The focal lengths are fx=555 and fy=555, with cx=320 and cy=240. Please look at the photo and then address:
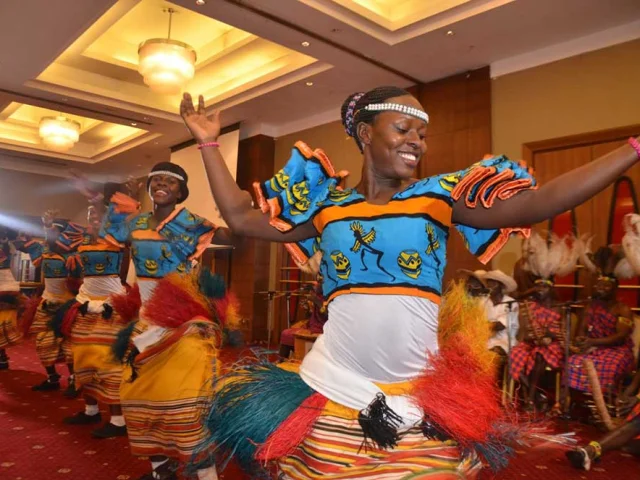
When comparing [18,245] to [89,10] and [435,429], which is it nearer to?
[89,10]

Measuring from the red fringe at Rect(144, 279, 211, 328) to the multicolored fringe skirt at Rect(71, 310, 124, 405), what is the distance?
4.17 ft

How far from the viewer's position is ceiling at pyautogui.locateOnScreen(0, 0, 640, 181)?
5.35 meters

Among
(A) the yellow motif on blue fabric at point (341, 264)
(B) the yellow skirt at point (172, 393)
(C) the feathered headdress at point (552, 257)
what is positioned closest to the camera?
(A) the yellow motif on blue fabric at point (341, 264)

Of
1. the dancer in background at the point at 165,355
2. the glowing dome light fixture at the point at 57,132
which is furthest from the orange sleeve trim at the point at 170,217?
the glowing dome light fixture at the point at 57,132

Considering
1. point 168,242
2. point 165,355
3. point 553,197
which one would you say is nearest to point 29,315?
point 168,242

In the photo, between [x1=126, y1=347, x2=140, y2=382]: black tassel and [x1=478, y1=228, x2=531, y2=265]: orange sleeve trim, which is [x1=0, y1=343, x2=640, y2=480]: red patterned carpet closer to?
[x1=126, y1=347, x2=140, y2=382]: black tassel

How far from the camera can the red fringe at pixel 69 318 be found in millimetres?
4488

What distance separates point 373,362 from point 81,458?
2.78m

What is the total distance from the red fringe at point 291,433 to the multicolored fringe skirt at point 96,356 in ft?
9.34

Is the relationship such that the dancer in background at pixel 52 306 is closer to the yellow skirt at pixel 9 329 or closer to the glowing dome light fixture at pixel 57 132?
the yellow skirt at pixel 9 329

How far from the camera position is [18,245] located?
6.66m

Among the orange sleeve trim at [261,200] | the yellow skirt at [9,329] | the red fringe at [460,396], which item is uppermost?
the orange sleeve trim at [261,200]

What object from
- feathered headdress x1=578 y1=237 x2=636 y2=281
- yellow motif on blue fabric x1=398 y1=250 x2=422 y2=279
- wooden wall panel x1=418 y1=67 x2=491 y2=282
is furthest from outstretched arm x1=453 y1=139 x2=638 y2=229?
wooden wall panel x1=418 y1=67 x2=491 y2=282

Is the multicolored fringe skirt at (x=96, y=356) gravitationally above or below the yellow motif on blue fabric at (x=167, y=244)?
below
